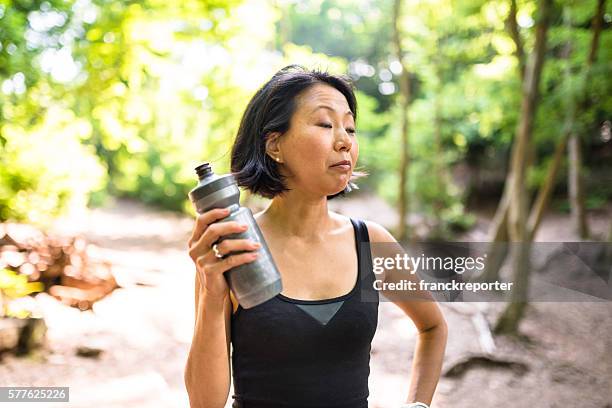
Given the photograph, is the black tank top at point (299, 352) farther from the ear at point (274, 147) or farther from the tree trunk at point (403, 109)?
the tree trunk at point (403, 109)

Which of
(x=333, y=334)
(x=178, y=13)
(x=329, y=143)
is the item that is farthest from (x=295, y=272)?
(x=178, y=13)

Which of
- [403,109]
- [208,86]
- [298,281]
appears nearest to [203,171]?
[298,281]

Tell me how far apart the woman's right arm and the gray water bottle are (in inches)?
0.7

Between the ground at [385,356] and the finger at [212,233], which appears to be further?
the ground at [385,356]

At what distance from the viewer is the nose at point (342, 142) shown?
42.9 inches

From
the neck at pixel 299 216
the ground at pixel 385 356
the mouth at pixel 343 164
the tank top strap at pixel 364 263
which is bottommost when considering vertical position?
the ground at pixel 385 356

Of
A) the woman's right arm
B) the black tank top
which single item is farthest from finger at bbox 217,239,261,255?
the black tank top

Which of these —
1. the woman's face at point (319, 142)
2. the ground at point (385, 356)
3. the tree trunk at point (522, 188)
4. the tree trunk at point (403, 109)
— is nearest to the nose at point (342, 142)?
the woman's face at point (319, 142)

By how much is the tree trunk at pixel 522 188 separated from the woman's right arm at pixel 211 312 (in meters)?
3.77

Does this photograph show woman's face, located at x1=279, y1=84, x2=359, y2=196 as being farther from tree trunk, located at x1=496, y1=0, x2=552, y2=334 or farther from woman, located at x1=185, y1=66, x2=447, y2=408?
tree trunk, located at x1=496, y1=0, x2=552, y2=334

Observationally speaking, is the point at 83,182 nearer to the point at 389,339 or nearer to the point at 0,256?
the point at 0,256

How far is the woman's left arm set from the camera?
50.7 inches

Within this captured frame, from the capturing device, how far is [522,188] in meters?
4.37

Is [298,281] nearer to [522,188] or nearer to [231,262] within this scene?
[231,262]
